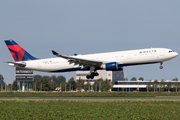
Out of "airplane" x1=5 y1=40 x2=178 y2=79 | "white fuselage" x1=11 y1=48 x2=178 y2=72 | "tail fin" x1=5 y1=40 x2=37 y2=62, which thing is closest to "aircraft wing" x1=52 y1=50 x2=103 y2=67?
"airplane" x1=5 y1=40 x2=178 y2=79

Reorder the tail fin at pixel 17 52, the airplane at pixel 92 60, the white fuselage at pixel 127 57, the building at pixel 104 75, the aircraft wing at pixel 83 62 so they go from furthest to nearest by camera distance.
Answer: the building at pixel 104 75 < the tail fin at pixel 17 52 < the aircraft wing at pixel 83 62 < the airplane at pixel 92 60 < the white fuselage at pixel 127 57

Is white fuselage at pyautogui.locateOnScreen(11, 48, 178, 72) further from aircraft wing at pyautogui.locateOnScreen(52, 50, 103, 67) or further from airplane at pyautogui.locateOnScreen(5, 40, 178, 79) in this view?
aircraft wing at pyautogui.locateOnScreen(52, 50, 103, 67)

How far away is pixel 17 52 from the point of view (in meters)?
59.2

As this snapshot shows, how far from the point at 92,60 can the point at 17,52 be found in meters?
18.6

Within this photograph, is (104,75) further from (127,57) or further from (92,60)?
(127,57)

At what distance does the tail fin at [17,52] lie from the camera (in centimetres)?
5872

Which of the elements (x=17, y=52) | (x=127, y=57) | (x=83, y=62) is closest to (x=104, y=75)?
(x=17, y=52)

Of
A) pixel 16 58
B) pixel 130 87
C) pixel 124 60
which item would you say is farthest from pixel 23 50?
pixel 130 87

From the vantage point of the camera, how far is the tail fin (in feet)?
193

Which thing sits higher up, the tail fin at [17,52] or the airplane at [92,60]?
the tail fin at [17,52]

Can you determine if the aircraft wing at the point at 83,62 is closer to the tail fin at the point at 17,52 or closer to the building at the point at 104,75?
the tail fin at the point at 17,52

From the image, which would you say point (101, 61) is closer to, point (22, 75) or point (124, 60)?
point (124, 60)

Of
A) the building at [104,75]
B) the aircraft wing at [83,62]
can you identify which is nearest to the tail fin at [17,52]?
the aircraft wing at [83,62]

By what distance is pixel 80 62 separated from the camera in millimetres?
51906
